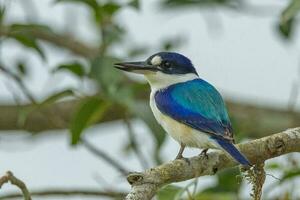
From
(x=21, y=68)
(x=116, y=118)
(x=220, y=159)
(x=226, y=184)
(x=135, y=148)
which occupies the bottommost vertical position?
(x=226, y=184)

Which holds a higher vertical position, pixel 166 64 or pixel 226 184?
pixel 166 64

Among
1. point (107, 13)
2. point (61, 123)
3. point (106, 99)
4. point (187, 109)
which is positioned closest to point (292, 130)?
point (187, 109)

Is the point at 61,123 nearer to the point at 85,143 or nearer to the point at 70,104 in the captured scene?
the point at 85,143

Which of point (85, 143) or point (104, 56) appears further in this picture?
point (85, 143)

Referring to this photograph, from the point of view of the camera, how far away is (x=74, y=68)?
3.83 metres

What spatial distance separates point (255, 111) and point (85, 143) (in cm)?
181

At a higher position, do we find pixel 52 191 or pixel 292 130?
pixel 292 130

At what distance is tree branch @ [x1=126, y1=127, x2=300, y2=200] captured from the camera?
2.73m

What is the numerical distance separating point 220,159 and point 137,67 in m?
0.61

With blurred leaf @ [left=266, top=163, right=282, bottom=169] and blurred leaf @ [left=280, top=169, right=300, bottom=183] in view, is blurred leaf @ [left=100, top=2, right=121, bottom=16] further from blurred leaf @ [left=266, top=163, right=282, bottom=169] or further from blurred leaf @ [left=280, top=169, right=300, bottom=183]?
blurred leaf @ [left=280, top=169, right=300, bottom=183]

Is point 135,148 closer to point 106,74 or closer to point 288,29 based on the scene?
point 106,74

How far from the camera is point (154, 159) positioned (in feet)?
13.6

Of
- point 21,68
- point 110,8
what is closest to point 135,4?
point 110,8

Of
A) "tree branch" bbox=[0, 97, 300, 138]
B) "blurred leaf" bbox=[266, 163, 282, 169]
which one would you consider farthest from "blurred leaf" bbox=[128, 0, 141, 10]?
"tree branch" bbox=[0, 97, 300, 138]
